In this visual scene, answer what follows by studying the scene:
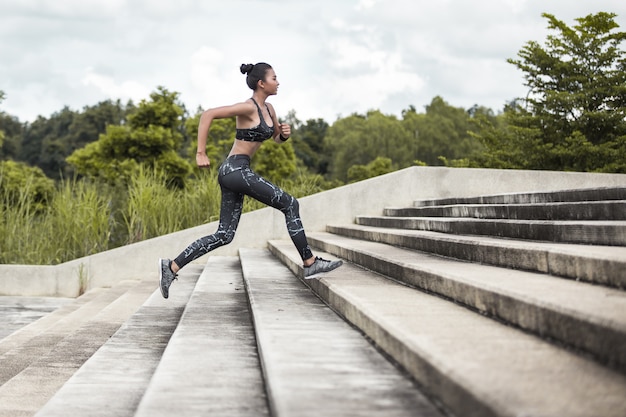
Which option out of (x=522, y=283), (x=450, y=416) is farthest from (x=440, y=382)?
(x=522, y=283)

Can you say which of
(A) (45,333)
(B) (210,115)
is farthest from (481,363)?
(A) (45,333)

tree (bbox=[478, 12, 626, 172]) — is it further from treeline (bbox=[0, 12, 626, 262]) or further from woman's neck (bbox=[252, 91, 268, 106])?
woman's neck (bbox=[252, 91, 268, 106])

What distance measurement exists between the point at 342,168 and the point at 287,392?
7182 centimetres

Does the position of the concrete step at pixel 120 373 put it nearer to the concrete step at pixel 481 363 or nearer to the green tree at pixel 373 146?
the concrete step at pixel 481 363

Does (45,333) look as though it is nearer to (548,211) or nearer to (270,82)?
(270,82)

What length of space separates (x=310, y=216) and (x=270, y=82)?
20.6ft

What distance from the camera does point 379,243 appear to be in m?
8.34

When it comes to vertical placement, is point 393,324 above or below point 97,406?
above

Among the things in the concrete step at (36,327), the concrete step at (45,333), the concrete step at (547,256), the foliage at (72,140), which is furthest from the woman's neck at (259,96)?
the foliage at (72,140)

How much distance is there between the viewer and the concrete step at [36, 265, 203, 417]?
353cm

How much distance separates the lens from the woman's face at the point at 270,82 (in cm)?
569

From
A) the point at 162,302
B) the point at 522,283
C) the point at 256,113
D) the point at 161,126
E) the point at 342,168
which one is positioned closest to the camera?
the point at 522,283

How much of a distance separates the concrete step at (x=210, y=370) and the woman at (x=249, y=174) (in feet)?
1.71

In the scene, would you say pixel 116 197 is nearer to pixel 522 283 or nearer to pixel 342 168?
pixel 522 283
